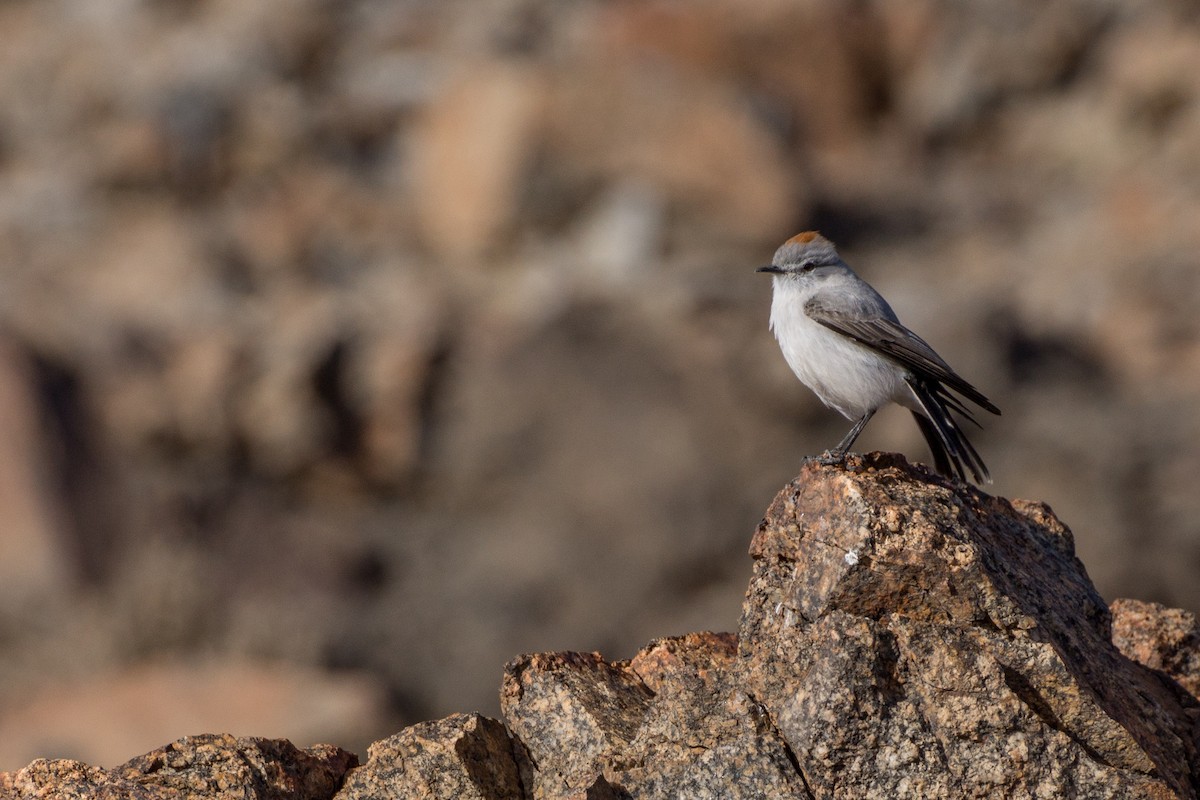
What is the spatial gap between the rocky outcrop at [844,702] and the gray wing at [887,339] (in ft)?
3.53

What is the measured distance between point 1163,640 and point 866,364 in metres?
1.76

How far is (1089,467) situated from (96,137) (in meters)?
16.1

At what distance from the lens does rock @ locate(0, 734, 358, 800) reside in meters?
4.50

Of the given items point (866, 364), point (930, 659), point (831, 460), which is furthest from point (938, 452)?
point (930, 659)

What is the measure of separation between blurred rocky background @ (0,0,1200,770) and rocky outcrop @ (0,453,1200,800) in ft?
19.3

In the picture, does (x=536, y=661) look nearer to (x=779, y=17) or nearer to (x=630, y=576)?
(x=630, y=576)

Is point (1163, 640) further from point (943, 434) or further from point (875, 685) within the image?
point (875, 685)

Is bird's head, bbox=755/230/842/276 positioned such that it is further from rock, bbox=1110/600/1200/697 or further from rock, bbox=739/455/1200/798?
rock, bbox=1110/600/1200/697

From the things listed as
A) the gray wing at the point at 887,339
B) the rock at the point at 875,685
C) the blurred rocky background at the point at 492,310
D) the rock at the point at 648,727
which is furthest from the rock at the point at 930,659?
the blurred rocky background at the point at 492,310

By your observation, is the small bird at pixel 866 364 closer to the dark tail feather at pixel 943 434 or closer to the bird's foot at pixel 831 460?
the dark tail feather at pixel 943 434

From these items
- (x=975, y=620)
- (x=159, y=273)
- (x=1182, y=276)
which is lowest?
(x=975, y=620)

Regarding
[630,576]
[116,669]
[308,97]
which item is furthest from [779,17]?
[116,669]

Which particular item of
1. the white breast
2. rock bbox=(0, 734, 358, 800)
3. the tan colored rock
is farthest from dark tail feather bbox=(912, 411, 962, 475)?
the tan colored rock

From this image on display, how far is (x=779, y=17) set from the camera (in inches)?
906
